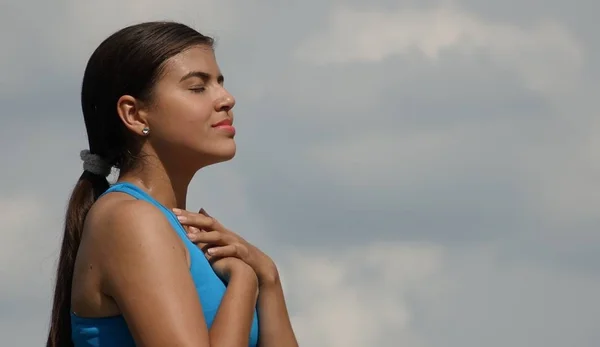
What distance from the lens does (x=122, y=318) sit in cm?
925

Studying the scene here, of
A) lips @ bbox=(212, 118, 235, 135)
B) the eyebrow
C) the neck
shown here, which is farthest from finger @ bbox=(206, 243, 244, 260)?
the eyebrow

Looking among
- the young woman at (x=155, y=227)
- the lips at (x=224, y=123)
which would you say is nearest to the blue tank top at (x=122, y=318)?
the young woman at (x=155, y=227)

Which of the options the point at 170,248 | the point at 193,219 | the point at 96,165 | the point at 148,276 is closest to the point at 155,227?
the point at 170,248

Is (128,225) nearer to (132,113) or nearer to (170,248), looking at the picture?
(170,248)

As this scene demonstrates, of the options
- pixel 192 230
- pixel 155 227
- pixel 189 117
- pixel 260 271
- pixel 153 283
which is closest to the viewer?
pixel 153 283

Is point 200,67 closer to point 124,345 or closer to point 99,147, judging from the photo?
point 99,147

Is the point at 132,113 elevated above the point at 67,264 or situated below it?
above

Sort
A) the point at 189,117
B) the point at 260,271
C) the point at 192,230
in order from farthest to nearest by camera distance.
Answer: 1. the point at 260,271
2. the point at 192,230
3. the point at 189,117

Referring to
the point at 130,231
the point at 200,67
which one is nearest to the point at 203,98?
the point at 200,67

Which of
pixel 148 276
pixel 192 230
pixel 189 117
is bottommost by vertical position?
pixel 148 276

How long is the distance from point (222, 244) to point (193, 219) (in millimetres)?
229

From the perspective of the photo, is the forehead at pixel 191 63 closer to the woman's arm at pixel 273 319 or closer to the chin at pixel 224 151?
the chin at pixel 224 151

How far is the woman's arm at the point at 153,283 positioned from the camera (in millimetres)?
9000

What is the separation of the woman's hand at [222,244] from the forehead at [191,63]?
76 cm
